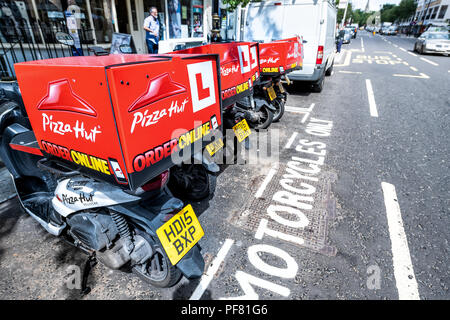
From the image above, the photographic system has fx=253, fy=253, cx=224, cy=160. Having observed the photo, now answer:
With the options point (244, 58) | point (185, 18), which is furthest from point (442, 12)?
point (244, 58)

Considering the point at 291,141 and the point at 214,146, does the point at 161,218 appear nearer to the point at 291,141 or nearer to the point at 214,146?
the point at 214,146

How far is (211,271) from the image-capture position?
8.26 ft

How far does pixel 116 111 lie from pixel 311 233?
254cm

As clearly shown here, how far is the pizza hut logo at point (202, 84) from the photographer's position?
2.06 meters

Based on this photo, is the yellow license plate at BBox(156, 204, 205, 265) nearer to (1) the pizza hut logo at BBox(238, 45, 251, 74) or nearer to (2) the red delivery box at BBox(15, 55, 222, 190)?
(2) the red delivery box at BBox(15, 55, 222, 190)

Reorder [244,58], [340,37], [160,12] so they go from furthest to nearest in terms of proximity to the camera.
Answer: [340,37], [160,12], [244,58]

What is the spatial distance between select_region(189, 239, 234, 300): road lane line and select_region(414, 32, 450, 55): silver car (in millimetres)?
25764

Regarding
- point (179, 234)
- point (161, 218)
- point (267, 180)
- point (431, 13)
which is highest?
point (431, 13)

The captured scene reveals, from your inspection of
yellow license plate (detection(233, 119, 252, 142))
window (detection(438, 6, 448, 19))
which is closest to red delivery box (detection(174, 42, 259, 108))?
yellow license plate (detection(233, 119, 252, 142))

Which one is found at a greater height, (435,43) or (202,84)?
(202,84)

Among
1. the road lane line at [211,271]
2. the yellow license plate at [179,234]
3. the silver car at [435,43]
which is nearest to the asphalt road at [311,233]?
the road lane line at [211,271]
